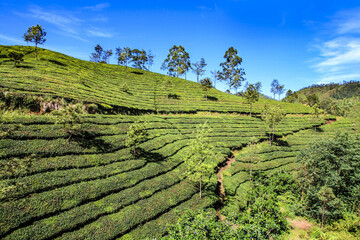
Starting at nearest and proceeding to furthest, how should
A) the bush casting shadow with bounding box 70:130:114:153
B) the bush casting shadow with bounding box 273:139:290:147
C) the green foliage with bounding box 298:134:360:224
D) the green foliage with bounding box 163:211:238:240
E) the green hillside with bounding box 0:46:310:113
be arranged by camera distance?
the green foliage with bounding box 163:211:238:240 → the bush casting shadow with bounding box 70:130:114:153 → the green foliage with bounding box 298:134:360:224 → the green hillside with bounding box 0:46:310:113 → the bush casting shadow with bounding box 273:139:290:147

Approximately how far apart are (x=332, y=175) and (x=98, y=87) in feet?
205

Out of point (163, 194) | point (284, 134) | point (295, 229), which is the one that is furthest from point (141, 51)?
point (295, 229)

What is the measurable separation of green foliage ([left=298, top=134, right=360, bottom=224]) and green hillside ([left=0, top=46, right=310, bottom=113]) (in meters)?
39.0

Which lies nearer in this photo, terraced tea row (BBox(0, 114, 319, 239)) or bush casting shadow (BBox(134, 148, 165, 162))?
terraced tea row (BBox(0, 114, 319, 239))

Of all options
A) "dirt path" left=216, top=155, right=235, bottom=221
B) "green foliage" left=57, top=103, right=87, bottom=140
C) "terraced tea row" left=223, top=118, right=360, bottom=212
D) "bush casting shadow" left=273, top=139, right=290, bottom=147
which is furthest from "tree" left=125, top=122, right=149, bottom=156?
"bush casting shadow" left=273, top=139, right=290, bottom=147

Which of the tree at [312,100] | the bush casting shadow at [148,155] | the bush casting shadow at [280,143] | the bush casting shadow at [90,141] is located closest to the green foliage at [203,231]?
the bush casting shadow at [148,155]

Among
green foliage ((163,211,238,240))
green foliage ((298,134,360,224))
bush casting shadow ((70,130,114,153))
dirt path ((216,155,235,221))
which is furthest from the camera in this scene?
green foliage ((298,134,360,224))

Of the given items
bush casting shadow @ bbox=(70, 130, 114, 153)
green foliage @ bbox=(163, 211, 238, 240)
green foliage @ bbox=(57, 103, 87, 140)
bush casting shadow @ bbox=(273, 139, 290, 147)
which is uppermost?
green foliage @ bbox=(57, 103, 87, 140)

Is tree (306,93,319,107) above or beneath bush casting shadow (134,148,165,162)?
above

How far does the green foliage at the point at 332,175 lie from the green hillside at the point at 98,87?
39.0m

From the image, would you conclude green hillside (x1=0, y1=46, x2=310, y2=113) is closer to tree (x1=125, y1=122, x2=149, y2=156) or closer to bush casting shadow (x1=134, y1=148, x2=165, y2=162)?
tree (x1=125, y1=122, x2=149, y2=156)

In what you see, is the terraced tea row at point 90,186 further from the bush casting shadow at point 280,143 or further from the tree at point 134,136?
the bush casting shadow at point 280,143

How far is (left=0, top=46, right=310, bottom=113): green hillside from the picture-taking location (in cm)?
3653

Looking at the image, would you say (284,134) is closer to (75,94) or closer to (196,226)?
(196,226)
